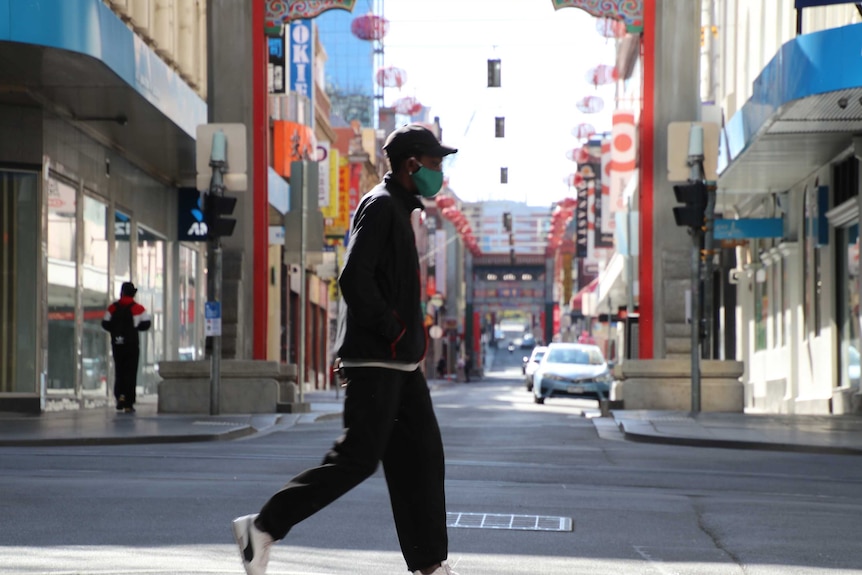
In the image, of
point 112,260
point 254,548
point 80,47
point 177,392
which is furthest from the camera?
point 112,260

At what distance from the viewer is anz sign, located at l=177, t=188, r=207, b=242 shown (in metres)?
34.2

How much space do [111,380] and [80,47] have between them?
34.1 feet

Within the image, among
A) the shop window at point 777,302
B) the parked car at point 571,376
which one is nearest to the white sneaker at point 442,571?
the parked car at point 571,376

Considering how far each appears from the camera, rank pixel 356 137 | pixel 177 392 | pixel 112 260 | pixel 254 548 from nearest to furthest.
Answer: pixel 254 548, pixel 177 392, pixel 112 260, pixel 356 137

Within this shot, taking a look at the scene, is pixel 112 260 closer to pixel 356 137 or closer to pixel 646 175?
→ pixel 646 175

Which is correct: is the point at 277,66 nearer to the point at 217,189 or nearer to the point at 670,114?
the point at 670,114

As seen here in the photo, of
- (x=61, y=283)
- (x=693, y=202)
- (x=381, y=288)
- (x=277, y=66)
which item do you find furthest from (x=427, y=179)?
(x=277, y=66)

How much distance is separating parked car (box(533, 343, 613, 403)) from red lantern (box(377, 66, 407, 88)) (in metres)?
28.3

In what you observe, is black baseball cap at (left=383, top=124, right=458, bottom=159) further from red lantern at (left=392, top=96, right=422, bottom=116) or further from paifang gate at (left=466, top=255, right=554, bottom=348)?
paifang gate at (left=466, top=255, right=554, bottom=348)

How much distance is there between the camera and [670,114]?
26.4 m

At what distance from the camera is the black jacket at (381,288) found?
20.7 ft

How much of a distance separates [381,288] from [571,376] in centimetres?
2844

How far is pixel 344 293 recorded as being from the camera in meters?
6.34

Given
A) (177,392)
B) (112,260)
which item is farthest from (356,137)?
(177,392)
